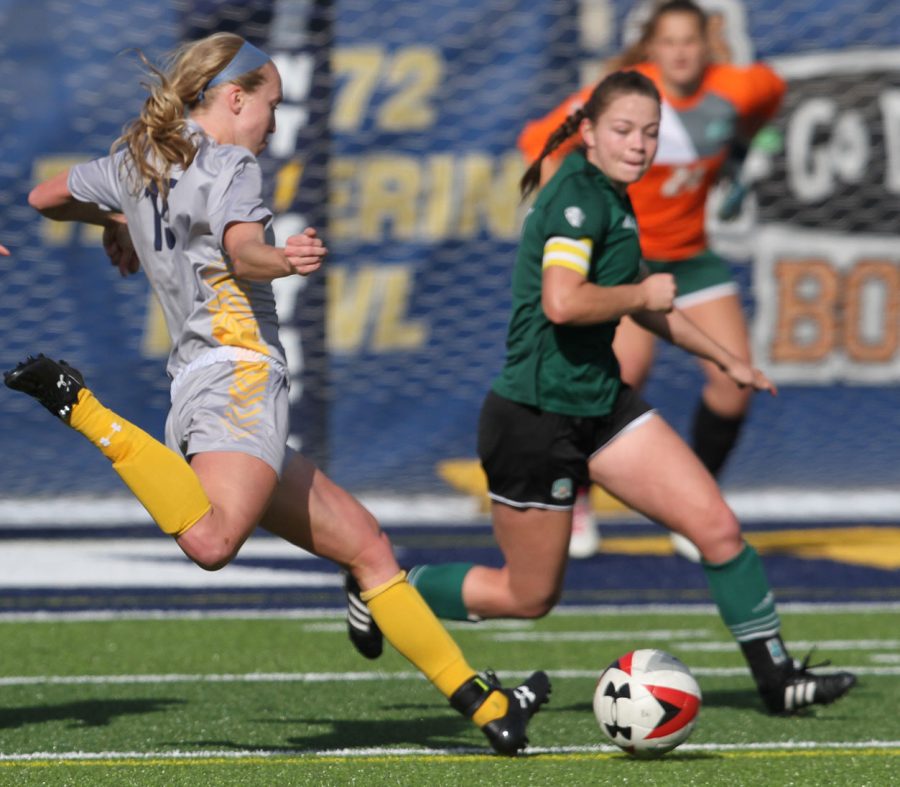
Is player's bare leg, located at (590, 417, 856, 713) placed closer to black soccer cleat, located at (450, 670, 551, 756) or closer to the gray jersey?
black soccer cleat, located at (450, 670, 551, 756)

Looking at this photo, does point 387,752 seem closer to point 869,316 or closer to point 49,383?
point 49,383

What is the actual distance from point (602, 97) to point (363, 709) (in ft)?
6.16

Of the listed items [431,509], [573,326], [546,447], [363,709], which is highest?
[573,326]

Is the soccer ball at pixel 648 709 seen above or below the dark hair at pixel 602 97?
below

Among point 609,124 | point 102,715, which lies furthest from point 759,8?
point 102,715

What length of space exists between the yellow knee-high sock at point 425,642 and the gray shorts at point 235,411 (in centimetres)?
48

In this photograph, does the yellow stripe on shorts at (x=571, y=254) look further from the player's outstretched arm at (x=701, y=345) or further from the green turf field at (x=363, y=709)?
the green turf field at (x=363, y=709)

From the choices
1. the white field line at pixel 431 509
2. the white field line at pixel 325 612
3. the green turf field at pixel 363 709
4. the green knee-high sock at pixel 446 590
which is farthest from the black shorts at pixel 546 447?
the white field line at pixel 431 509

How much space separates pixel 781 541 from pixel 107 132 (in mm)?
4220

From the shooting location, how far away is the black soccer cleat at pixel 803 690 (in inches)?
198

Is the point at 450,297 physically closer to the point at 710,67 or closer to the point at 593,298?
the point at 710,67

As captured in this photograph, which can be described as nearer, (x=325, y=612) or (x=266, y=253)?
(x=266, y=253)

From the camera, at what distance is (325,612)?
7.19 meters

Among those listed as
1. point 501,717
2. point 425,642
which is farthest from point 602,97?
point 501,717
